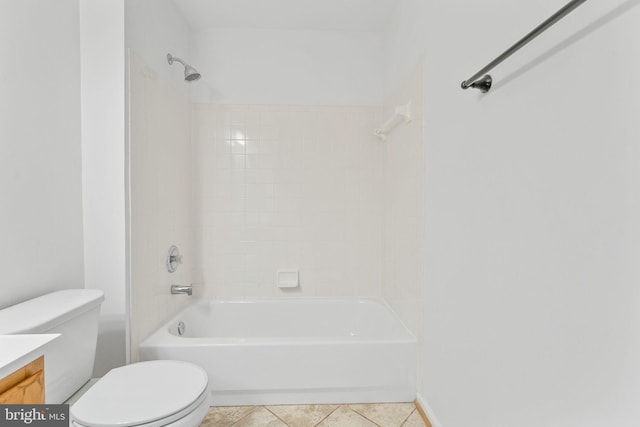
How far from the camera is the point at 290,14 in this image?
2.38 meters

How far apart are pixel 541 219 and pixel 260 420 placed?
1.60 metres

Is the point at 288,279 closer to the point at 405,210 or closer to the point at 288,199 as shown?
the point at 288,199

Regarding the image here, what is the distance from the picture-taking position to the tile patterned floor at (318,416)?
1.73 metres

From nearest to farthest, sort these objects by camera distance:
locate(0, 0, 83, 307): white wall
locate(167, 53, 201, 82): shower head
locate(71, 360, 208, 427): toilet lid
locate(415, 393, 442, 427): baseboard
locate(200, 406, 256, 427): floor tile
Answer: locate(71, 360, 208, 427): toilet lid < locate(0, 0, 83, 307): white wall < locate(415, 393, 442, 427): baseboard < locate(200, 406, 256, 427): floor tile < locate(167, 53, 201, 82): shower head

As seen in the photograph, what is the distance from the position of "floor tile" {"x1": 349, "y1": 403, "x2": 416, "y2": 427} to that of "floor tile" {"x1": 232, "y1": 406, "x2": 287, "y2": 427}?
0.41m

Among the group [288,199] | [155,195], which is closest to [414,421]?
[288,199]

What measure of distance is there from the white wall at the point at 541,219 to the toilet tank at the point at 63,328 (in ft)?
4.85

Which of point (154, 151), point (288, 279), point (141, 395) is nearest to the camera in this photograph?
point (141, 395)

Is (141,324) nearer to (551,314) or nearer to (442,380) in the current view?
(442,380)

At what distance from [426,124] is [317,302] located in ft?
4.93

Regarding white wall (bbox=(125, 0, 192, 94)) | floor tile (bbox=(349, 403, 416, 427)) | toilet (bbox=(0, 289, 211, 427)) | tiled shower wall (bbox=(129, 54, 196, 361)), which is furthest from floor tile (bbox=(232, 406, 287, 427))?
white wall (bbox=(125, 0, 192, 94))

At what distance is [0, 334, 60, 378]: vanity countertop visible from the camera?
0.77 meters

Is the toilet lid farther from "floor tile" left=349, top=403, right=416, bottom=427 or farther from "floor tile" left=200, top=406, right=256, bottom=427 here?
"floor tile" left=349, top=403, right=416, bottom=427

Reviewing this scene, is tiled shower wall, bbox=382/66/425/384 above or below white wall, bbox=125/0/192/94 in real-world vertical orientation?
below
